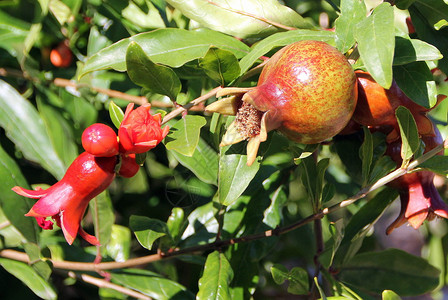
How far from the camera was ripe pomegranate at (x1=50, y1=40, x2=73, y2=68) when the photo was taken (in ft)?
3.87

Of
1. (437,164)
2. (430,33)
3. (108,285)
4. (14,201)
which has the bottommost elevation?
(108,285)

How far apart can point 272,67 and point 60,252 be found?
63 centimetres

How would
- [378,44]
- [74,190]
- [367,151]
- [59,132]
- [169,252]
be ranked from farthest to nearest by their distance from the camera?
[59,132] → [169,252] → [367,151] → [74,190] → [378,44]

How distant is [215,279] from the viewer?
3.00ft

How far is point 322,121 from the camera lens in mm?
701

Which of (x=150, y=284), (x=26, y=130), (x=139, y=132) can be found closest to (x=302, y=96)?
(x=139, y=132)

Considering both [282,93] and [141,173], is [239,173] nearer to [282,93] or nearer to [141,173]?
[282,93]

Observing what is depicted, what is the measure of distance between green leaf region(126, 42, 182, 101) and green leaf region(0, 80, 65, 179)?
1.15ft

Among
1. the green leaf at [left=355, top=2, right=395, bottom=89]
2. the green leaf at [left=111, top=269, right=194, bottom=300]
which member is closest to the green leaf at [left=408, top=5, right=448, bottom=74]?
the green leaf at [left=355, top=2, right=395, bottom=89]

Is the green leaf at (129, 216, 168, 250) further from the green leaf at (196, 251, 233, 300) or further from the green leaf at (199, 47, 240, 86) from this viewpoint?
the green leaf at (199, 47, 240, 86)

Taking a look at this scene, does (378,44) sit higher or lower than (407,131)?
higher

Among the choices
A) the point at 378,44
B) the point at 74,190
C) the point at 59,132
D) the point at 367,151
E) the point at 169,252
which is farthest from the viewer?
the point at 59,132

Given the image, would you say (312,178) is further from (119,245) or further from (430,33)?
(119,245)

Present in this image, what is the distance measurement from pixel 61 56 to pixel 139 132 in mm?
566
